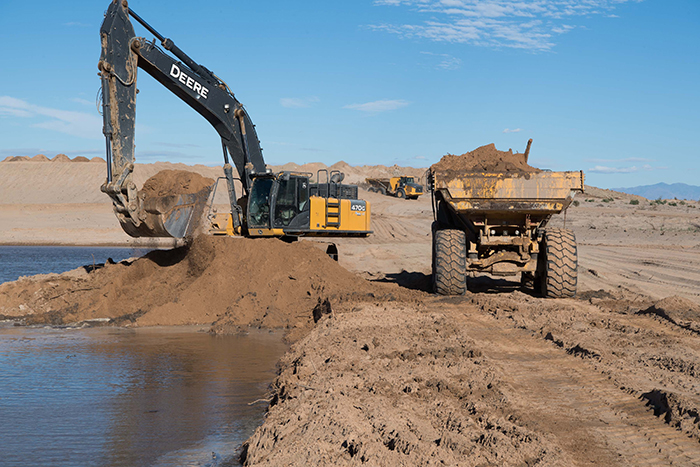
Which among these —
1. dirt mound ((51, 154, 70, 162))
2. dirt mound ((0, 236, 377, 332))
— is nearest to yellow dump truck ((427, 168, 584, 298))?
dirt mound ((0, 236, 377, 332))

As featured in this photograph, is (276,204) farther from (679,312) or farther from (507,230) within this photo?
(679,312)

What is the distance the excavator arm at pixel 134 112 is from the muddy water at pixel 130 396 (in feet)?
7.98

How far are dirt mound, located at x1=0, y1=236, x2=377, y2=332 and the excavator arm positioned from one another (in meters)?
1.04

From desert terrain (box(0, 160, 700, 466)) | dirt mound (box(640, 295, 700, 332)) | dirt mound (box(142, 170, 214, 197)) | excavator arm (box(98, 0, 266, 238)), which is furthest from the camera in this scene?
dirt mound (box(142, 170, 214, 197))

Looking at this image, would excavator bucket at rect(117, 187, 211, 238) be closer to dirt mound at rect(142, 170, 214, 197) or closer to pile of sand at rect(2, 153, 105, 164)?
dirt mound at rect(142, 170, 214, 197)

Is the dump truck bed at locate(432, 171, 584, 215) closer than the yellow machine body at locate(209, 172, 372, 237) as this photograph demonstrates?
Yes

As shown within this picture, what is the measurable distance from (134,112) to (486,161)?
22.3 feet

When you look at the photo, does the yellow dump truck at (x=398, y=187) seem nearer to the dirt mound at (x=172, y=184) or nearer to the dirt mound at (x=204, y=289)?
the dirt mound at (x=172, y=184)

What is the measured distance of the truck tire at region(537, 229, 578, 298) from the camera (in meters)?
11.2

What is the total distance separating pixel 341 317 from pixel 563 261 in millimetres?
4699

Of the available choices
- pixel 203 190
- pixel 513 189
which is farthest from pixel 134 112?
pixel 513 189

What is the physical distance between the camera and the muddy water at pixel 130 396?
4.96m

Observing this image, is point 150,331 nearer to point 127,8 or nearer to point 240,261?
point 240,261

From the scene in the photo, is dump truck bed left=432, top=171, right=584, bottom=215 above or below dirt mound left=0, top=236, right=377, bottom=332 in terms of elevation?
above
